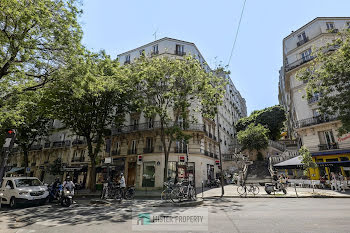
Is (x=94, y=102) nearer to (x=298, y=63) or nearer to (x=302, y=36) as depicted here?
(x=298, y=63)

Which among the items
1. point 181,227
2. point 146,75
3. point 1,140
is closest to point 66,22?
point 146,75

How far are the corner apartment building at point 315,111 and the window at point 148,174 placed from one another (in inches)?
672

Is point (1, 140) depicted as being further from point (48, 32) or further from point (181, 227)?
point (181, 227)

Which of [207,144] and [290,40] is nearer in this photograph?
[207,144]

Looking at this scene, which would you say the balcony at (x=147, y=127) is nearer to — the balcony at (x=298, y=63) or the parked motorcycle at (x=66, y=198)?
the parked motorcycle at (x=66, y=198)

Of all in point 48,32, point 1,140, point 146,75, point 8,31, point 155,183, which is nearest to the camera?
point 8,31

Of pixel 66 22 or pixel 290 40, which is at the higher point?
pixel 290 40

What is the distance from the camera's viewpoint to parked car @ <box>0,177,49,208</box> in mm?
10398

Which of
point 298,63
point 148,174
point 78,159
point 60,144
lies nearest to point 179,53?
point 298,63

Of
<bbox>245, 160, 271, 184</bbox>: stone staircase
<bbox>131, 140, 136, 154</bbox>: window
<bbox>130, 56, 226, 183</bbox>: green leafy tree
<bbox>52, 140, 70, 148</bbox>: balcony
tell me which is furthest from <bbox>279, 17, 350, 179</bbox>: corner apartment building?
<bbox>52, 140, 70, 148</bbox>: balcony

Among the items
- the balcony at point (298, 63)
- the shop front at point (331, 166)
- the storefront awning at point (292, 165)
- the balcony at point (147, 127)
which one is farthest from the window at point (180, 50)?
the shop front at point (331, 166)

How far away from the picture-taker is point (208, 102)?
646 inches

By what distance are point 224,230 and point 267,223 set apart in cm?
159

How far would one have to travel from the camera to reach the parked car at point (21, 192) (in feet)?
34.1
